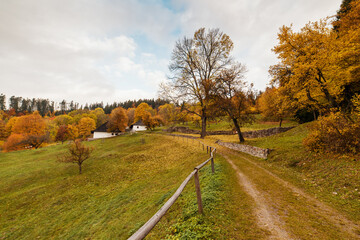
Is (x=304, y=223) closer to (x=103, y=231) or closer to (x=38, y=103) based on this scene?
(x=103, y=231)

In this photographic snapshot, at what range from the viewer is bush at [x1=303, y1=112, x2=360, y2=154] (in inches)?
346

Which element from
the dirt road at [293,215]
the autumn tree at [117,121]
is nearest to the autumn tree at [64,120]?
the autumn tree at [117,121]

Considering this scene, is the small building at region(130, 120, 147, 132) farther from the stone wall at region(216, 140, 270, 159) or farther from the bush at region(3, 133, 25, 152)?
the stone wall at region(216, 140, 270, 159)

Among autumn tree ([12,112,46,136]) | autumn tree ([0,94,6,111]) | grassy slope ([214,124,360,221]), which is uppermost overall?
autumn tree ([0,94,6,111])

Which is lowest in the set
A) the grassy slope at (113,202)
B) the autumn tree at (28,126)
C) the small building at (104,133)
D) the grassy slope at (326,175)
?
the grassy slope at (113,202)

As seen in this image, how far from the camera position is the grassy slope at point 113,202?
15.5 feet

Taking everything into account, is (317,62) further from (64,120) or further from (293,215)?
(64,120)

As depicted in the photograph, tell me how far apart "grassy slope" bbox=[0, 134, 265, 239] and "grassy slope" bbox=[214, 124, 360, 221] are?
11.7 ft

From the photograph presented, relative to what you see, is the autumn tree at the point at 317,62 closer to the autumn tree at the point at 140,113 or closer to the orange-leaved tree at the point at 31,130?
the autumn tree at the point at 140,113

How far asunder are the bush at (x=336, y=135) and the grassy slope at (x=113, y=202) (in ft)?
22.8

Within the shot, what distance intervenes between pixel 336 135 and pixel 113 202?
664 inches

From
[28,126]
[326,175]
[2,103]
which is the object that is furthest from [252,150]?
[2,103]

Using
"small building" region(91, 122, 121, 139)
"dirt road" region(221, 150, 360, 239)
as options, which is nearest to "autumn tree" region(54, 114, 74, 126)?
"small building" region(91, 122, 121, 139)

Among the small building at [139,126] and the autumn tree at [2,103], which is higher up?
the autumn tree at [2,103]
